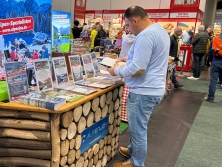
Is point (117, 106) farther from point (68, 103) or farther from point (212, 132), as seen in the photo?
point (212, 132)

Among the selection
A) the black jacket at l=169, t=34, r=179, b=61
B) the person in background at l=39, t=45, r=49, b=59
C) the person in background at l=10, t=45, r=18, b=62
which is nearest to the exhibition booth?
the person in background at l=10, t=45, r=18, b=62

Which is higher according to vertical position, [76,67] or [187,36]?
[187,36]

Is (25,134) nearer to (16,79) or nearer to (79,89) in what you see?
(16,79)

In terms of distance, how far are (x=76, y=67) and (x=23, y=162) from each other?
89 cm

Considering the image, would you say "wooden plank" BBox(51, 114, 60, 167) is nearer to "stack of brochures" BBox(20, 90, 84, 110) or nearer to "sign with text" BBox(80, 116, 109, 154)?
"stack of brochures" BBox(20, 90, 84, 110)

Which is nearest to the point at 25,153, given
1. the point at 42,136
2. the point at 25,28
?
the point at 42,136

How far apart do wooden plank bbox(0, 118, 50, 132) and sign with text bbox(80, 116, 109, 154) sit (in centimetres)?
42

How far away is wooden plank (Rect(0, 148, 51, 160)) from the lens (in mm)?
1580

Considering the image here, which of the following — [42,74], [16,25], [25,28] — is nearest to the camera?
[42,74]

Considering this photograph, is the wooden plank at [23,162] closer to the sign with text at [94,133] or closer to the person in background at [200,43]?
the sign with text at [94,133]

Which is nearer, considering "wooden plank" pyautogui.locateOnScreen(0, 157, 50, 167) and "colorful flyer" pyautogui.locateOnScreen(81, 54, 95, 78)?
"wooden plank" pyautogui.locateOnScreen(0, 157, 50, 167)

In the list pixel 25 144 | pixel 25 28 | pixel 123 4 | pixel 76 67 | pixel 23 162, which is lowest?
pixel 23 162

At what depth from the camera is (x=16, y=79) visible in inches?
61.3

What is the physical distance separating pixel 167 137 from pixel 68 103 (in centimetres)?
203
